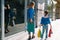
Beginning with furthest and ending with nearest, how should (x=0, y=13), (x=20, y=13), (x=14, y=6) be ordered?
(x=20, y=13)
(x=14, y=6)
(x=0, y=13)

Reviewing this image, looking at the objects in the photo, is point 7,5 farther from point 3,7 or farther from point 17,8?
point 17,8

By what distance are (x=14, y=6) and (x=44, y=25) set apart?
2.34 m

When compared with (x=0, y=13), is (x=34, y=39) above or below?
below

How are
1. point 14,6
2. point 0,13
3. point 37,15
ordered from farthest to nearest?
point 37,15, point 14,6, point 0,13

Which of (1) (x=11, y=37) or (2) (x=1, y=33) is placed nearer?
(2) (x=1, y=33)


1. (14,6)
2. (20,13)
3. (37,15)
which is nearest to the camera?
(14,6)

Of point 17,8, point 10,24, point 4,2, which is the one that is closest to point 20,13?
point 17,8

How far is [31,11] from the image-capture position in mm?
9359

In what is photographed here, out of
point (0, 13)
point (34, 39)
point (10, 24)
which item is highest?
point (0, 13)

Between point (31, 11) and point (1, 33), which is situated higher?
point (31, 11)

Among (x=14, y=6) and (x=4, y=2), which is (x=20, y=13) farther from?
(x=4, y=2)

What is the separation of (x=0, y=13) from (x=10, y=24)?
134 centimetres

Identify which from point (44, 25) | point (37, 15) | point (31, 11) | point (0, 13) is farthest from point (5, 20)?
point (37, 15)

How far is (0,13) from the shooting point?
891 cm
